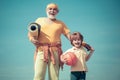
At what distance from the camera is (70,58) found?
5.90 feet

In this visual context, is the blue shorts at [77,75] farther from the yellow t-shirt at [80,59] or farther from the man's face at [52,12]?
the man's face at [52,12]

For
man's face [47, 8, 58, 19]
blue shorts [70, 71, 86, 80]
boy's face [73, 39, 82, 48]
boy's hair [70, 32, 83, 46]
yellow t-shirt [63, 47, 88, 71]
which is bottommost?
blue shorts [70, 71, 86, 80]

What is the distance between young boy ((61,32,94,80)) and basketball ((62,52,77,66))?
0.02 meters

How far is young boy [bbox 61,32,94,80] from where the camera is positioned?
6.06 feet

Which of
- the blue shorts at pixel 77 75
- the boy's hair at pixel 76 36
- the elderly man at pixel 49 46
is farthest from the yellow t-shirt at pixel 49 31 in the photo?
the blue shorts at pixel 77 75

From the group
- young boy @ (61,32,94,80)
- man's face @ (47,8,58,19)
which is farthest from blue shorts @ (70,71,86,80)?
man's face @ (47,8,58,19)

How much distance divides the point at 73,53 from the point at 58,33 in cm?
20

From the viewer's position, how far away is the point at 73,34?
190cm

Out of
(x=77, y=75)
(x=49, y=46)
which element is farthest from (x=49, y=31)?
(x=77, y=75)

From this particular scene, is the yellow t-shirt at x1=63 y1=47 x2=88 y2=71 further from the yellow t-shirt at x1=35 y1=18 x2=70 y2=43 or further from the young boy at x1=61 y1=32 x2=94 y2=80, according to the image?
the yellow t-shirt at x1=35 y1=18 x2=70 y2=43

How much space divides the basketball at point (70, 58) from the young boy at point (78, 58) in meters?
0.02

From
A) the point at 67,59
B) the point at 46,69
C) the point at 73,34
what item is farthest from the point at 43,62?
the point at 73,34

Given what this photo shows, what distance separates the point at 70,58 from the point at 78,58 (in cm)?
9

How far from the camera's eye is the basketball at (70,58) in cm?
180
